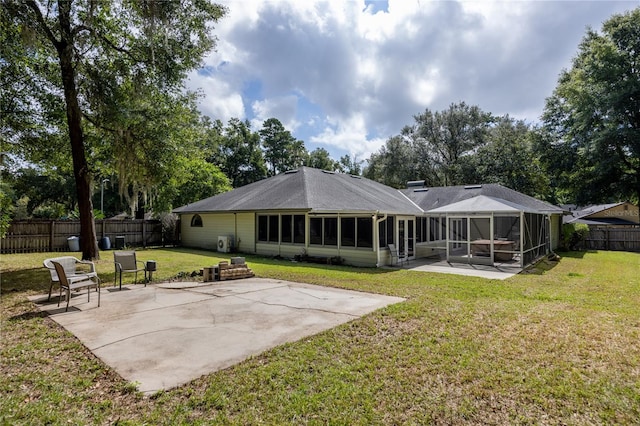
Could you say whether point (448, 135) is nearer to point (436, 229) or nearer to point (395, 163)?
point (395, 163)

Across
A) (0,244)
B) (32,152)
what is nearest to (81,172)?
(32,152)

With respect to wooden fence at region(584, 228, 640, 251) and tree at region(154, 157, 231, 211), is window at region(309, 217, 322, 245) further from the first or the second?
wooden fence at region(584, 228, 640, 251)

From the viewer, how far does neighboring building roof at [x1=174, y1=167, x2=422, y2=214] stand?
1335cm

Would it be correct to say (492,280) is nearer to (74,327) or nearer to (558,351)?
(558,351)

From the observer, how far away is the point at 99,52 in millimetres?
11023

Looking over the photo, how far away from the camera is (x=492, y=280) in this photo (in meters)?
9.30

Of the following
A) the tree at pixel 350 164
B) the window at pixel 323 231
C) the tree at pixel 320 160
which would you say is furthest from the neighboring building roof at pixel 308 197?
the tree at pixel 350 164

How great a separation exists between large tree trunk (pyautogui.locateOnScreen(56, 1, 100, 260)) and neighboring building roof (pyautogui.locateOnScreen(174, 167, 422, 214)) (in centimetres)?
592

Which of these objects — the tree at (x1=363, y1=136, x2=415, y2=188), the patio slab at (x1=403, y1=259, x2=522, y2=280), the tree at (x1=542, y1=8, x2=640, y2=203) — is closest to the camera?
the patio slab at (x1=403, y1=259, x2=522, y2=280)

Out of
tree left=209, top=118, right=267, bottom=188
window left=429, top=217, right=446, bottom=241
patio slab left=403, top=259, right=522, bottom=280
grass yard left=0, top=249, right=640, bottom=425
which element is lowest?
patio slab left=403, top=259, right=522, bottom=280

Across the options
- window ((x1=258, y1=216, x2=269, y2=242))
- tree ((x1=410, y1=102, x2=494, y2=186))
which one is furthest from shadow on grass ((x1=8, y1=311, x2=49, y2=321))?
tree ((x1=410, y1=102, x2=494, y2=186))

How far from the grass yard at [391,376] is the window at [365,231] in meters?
6.24

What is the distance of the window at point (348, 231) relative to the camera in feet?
41.8

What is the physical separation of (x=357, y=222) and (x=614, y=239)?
16.3 metres
